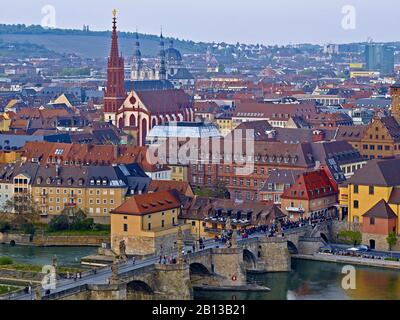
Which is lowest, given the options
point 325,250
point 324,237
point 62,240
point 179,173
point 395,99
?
point 62,240

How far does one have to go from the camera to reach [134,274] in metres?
35.8

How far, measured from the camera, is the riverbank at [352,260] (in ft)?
139

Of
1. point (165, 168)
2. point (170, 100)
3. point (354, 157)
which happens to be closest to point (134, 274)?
point (165, 168)

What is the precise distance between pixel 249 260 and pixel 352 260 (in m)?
3.76

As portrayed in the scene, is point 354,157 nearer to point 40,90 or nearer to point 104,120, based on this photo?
point 104,120

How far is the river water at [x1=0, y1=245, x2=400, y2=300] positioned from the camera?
124 ft

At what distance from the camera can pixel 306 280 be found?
40.6 meters

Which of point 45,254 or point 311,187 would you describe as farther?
point 311,187

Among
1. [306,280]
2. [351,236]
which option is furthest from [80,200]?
[306,280]

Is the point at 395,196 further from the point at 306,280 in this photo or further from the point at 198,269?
the point at 198,269

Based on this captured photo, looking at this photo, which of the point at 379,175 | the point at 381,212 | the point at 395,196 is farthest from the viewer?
the point at 379,175

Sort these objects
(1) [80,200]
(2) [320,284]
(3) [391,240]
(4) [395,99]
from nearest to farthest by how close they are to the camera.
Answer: (2) [320,284] < (3) [391,240] < (1) [80,200] < (4) [395,99]

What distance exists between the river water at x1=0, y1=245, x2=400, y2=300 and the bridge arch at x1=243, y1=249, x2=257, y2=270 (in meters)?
0.64

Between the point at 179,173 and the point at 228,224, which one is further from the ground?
the point at 179,173
